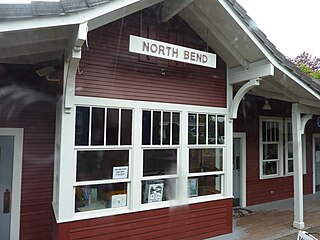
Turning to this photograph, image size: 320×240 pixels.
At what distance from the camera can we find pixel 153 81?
477 cm

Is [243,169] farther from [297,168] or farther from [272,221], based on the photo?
[297,168]

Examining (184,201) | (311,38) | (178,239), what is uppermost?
(311,38)

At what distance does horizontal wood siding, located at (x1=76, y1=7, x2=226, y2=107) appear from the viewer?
13.9ft

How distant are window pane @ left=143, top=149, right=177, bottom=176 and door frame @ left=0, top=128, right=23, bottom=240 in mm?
2074

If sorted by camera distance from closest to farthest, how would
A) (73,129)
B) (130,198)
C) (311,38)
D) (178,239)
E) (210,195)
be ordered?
(73,129) → (130,198) → (178,239) → (210,195) → (311,38)

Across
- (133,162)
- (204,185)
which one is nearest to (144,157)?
(133,162)

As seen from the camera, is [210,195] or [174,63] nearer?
[174,63]

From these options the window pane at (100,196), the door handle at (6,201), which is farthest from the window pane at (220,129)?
the door handle at (6,201)

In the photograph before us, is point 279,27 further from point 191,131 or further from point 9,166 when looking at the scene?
point 9,166

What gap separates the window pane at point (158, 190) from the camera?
15.5 feet

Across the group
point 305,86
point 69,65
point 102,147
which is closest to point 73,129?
point 102,147

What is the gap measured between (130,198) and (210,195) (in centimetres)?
171

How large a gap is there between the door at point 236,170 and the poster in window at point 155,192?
349 centimetres

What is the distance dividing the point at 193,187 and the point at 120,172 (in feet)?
4.98
